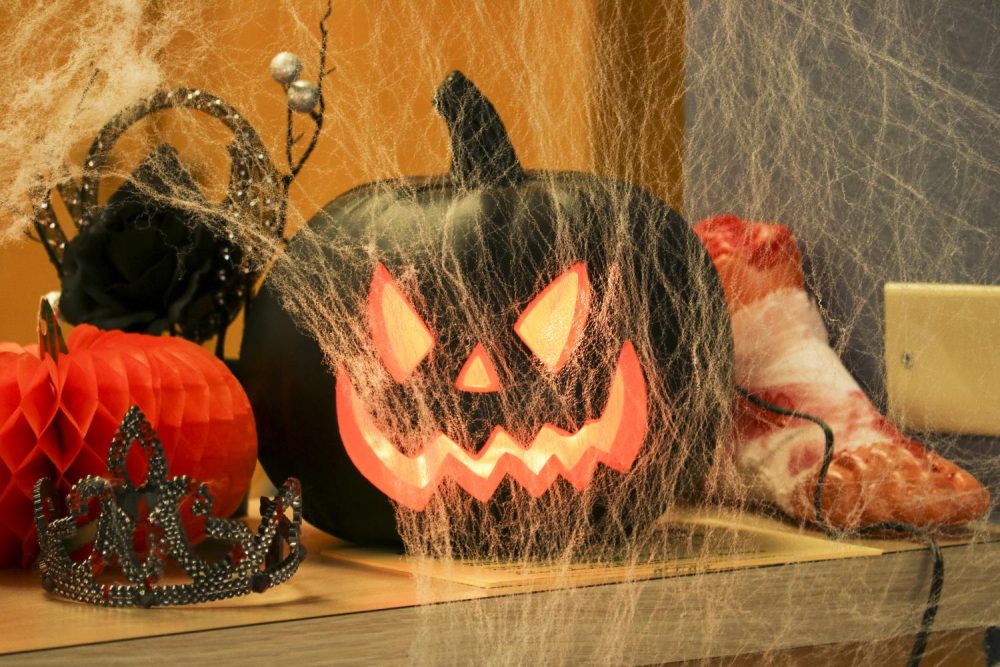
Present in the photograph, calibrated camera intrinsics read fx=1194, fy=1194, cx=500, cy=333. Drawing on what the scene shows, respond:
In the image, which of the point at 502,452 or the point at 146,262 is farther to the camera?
the point at 146,262

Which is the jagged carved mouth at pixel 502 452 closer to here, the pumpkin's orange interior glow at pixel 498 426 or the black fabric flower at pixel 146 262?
the pumpkin's orange interior glow at pixel 498 426

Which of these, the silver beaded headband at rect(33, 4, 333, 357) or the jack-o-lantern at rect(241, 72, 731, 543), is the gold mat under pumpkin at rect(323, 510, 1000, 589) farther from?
the silver beaded headband at rect(33, 4, 333, 357)

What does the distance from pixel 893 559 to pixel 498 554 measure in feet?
0.72

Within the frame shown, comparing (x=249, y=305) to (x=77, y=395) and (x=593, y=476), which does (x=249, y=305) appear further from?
(x=593, y=476)

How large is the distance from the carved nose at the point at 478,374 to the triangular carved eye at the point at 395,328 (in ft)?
0.08

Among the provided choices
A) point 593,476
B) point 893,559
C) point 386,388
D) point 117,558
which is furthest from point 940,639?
point 117,558

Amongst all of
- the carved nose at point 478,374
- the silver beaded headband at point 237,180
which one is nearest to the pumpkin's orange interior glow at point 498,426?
the carved nose at point 478,374

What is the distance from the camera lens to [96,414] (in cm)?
64

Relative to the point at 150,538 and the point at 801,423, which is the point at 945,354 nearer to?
the point at 801,423

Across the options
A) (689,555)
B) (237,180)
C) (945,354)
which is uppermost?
(237,180)

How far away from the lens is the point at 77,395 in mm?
641

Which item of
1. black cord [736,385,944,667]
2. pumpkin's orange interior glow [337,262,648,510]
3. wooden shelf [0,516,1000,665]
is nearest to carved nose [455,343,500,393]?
pumpkin's orange interior glow [337,262,648,510]

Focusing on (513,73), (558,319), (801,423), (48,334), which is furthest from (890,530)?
(48,334)

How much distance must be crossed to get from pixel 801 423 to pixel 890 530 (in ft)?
0.29
